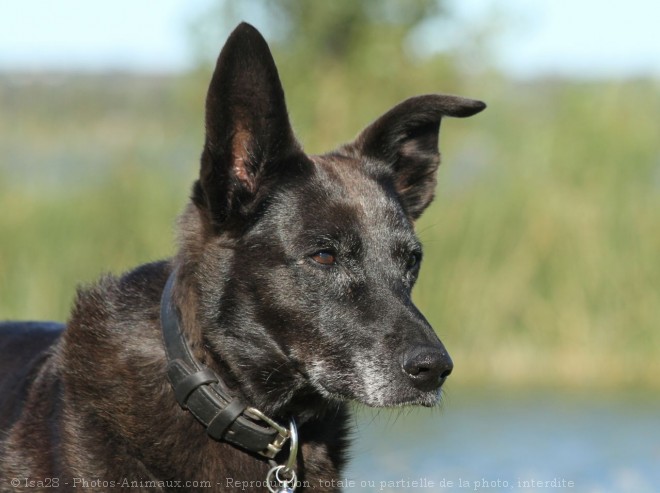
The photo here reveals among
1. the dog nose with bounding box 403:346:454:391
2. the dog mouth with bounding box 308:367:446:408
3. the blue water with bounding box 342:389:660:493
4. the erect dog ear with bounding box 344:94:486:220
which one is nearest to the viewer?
the dog nose with bounding box 403:346:454:391

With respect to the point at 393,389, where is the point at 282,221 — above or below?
above

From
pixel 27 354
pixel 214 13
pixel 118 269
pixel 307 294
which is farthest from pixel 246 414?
pixel 214 13

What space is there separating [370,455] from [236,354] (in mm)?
5258

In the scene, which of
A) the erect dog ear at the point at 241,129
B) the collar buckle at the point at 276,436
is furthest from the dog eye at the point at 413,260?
the collar buckle at the point at 276,436

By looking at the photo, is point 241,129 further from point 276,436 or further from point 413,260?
point 276,436

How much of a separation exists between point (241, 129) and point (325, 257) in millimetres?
586

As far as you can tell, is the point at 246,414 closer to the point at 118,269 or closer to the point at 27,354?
the point at 27,354

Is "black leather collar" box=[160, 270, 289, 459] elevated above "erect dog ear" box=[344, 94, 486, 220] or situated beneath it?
situated beneath

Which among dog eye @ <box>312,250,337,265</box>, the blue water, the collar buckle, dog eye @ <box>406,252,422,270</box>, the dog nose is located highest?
dog eye @ <box>312,250,337,265</box>

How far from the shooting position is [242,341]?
4.16 m

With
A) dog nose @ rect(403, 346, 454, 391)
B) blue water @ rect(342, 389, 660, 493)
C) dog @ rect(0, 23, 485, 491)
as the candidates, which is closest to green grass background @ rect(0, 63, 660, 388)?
blue water @ rect(342, 389, 660, 493)

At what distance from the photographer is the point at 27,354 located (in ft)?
15.7

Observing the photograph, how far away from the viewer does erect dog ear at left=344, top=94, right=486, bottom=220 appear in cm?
469

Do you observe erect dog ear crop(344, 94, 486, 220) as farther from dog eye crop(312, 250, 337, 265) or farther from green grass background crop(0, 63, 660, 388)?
green grass background crop(0, 63, 660, 388)
